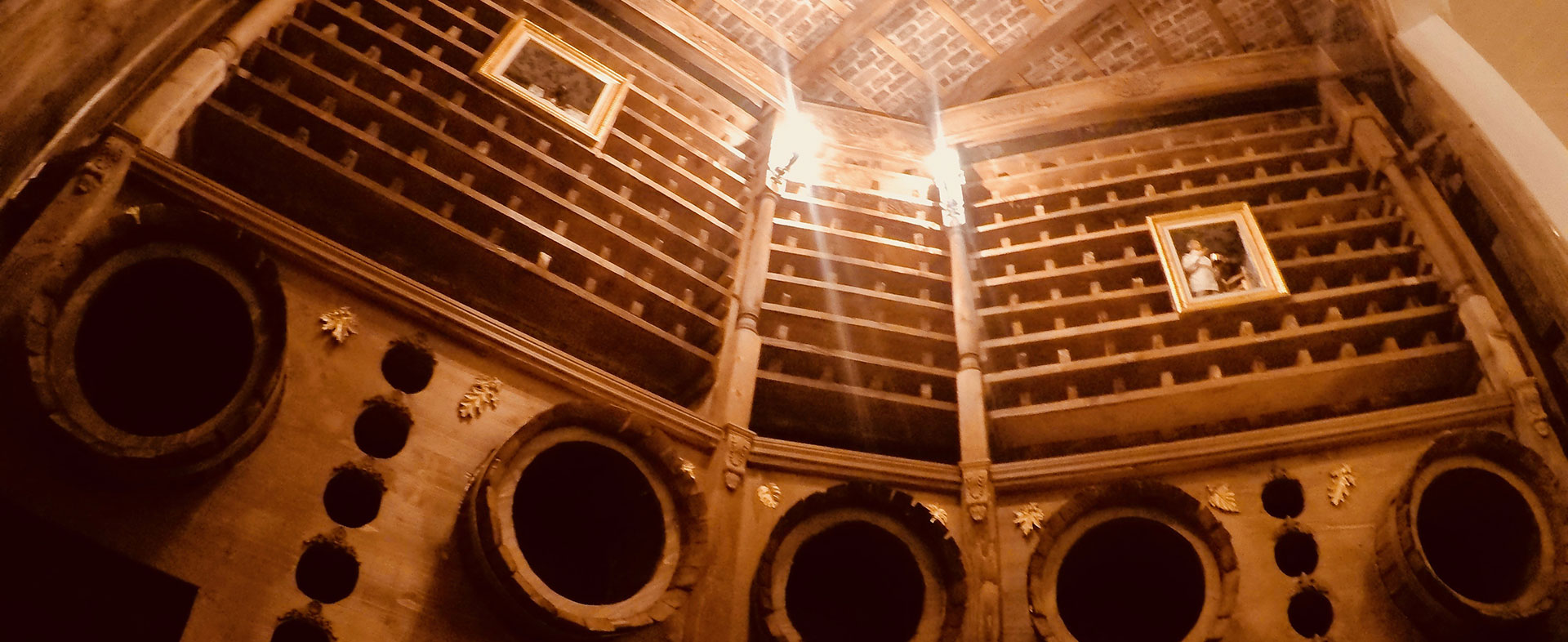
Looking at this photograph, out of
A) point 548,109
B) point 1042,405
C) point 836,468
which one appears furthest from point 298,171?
point 1042,405

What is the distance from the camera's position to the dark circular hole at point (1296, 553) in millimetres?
4305

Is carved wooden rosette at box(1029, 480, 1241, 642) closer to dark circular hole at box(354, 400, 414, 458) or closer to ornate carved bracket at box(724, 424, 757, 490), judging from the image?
ornate carved bracket at box(724, 424, 757, 490)

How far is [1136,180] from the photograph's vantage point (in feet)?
20.3

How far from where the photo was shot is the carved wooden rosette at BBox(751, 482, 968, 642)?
4.11 m

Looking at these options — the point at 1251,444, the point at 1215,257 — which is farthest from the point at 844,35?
the point at 1251,444

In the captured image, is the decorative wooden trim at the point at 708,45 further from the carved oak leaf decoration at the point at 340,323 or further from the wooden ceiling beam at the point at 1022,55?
the carved oak leaf decoration at the point at 340,323

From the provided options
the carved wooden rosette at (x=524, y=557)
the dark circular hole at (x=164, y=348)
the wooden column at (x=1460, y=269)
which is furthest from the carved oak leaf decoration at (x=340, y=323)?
the wooden column at (x=1460, y=269)

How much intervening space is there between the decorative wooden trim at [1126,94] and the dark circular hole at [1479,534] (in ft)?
11.2

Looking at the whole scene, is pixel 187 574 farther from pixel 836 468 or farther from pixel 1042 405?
pixel 1042 405

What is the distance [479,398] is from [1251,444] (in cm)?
360

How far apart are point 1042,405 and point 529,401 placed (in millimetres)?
2638

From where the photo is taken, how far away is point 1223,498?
450 cm

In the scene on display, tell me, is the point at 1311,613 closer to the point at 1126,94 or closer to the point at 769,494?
A: the point at 769,494

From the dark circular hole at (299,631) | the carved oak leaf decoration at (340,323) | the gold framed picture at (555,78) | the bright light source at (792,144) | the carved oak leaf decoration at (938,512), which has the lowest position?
the dark circular hole at (299,631)
